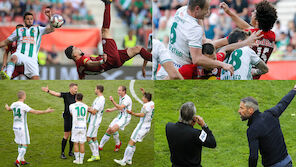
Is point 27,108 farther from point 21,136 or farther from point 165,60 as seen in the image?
point 165,60

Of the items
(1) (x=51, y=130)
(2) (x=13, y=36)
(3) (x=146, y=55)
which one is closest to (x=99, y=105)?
(1) (x=51, y=130)

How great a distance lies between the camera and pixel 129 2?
30.6ft

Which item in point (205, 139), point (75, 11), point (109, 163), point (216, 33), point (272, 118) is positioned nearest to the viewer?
point (205, 139)

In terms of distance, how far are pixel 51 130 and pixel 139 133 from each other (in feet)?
4.65

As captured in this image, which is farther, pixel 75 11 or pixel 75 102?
pixel 75 11

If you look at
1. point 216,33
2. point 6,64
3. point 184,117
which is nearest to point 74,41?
point 6,64

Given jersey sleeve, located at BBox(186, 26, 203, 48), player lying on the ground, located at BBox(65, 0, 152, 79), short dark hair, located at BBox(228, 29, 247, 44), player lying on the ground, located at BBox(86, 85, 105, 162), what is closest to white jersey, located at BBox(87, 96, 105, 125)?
player lying on the ground, located at BBox(86, 85, 105, 162)

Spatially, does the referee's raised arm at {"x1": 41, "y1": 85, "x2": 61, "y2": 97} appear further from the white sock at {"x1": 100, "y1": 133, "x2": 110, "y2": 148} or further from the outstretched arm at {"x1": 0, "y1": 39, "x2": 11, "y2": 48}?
the outstretched arm at {"x1": 0, "y1": 39, "x2": 11, "y2": 48}

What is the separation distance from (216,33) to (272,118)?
3.43 metres

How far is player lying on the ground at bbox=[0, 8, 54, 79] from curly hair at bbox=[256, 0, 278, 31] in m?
3.52

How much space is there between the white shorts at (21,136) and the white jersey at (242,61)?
3.32 m

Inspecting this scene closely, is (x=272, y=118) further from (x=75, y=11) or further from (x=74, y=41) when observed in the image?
(x=75, y=11)

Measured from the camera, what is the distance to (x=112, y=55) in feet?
22.6

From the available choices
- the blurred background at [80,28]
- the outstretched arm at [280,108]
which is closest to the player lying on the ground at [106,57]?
the blurred background at [80,28]
